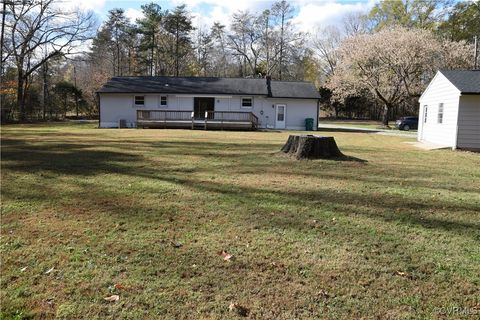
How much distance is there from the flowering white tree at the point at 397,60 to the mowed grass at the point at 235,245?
91.8 feet

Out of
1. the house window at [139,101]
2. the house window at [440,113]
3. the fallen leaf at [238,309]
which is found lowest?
the fallen leaf at [238,309]

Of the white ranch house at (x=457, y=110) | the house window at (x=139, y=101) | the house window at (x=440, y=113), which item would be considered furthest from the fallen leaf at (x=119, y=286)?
the house window at (x=139, y=101)

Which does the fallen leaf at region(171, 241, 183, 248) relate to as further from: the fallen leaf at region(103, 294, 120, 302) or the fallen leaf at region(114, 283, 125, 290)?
the fallen leaf at region(103, 294, 120, 302)

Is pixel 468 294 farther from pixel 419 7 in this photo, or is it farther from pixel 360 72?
pixel 419 7

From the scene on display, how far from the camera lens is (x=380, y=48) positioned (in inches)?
1298

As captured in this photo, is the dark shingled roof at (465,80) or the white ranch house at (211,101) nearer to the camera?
the dark shingled roof at (465,80)

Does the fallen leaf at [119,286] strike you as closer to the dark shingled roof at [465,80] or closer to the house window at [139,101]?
the dark shingled roof at [465,80]

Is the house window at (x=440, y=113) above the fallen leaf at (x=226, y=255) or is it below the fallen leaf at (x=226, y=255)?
above

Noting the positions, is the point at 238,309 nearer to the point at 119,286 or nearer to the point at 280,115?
the point at 119,286

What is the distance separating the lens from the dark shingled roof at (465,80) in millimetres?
14250

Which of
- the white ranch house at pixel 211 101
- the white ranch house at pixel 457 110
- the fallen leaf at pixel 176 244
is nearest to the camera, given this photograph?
the fallen leaf at pixel 176 244

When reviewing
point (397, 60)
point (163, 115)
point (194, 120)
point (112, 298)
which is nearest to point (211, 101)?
point (194, 120)

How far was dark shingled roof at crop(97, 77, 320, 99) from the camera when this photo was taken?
93.2 feet

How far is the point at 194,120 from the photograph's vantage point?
26.2m
